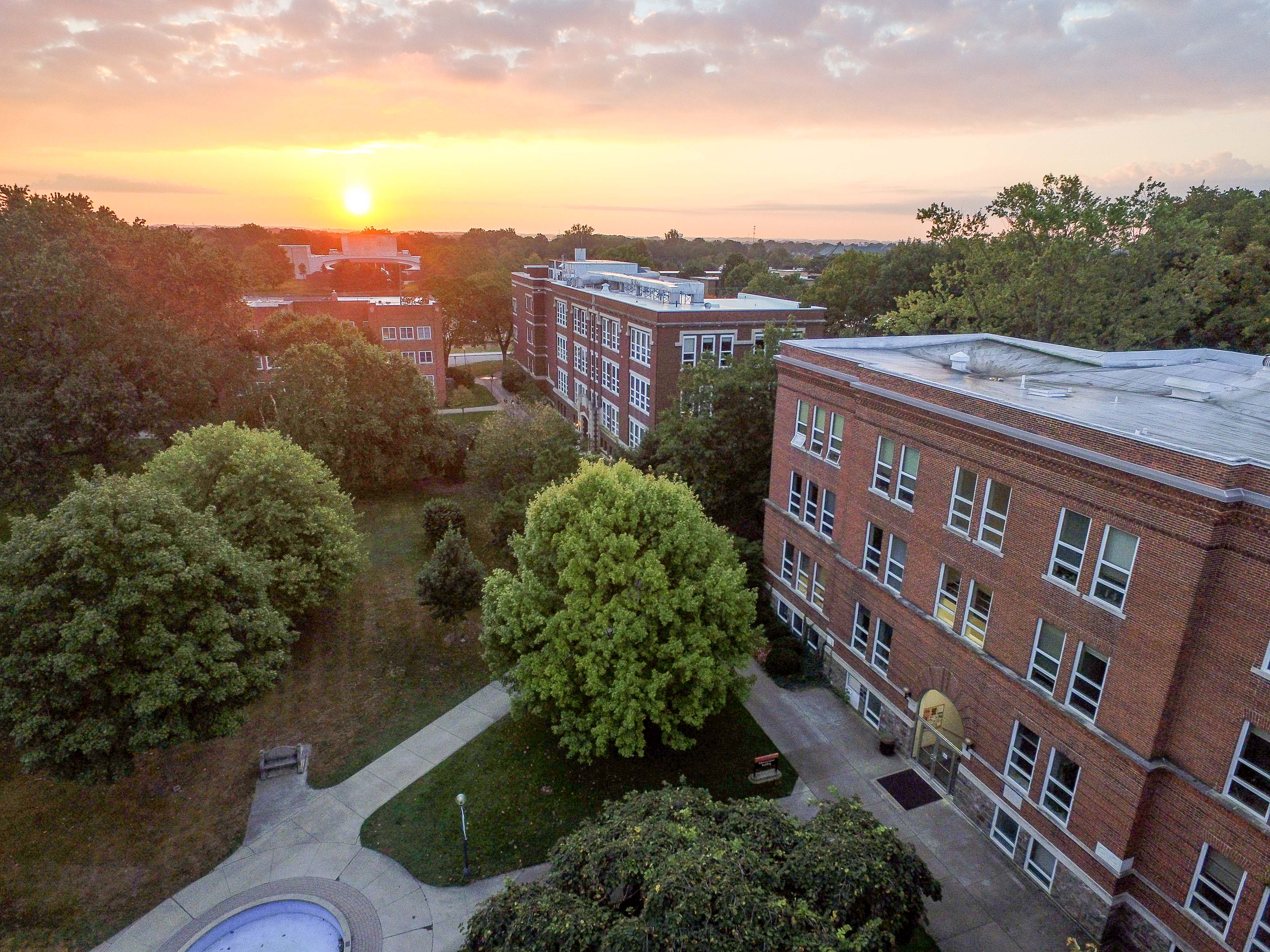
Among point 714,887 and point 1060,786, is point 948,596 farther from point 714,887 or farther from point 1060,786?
point 714,887

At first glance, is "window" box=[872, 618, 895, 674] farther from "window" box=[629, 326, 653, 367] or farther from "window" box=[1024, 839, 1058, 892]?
"window" box=[629, 326, 653, 367]

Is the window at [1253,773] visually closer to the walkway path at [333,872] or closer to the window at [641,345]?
the walkway path at [333,872]

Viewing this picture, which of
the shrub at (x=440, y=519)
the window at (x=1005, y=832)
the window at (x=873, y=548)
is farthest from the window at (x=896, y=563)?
the shrub at (x=440, y=519)

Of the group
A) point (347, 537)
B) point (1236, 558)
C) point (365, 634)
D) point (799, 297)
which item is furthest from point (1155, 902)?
point (799, 297)

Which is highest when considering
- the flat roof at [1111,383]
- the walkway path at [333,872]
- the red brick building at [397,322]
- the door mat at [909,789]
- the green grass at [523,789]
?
the flat roof at [1111,383]

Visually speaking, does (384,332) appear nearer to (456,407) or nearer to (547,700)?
(456,407)

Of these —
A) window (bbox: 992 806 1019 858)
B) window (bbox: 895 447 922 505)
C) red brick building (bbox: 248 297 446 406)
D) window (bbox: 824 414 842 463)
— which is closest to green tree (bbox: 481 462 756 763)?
window (bbox: 895 447 922 505)
